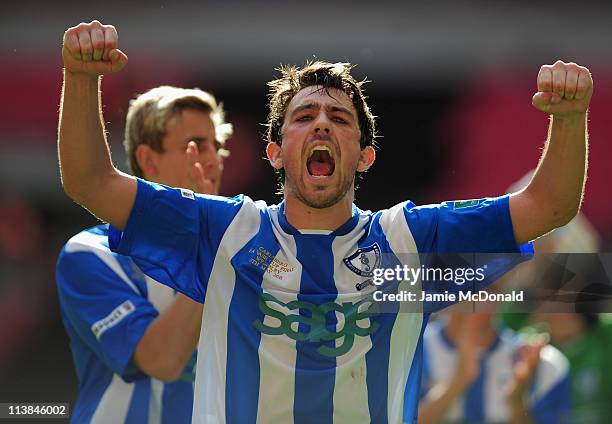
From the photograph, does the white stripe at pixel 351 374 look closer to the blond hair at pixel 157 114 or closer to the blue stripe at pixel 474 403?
the blond hair at pixel 157 114

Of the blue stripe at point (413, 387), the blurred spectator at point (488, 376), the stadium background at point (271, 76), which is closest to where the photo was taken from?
the blue stripe at point (413, 387)

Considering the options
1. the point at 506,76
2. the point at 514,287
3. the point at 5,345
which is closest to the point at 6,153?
the point at 5,345

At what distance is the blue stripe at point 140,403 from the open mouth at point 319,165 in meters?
1.12

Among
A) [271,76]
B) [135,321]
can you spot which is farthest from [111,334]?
[271,76]

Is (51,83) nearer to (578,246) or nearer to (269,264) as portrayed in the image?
(578,246)

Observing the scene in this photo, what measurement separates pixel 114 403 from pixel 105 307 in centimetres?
34

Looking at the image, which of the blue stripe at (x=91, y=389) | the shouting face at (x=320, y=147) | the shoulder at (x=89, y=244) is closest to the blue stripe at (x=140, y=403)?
the blue stripe at (x=91, y=389)

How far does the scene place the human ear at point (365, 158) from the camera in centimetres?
305

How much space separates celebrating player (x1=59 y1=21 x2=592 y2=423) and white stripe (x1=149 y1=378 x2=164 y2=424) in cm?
83

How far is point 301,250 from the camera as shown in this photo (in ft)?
9.41

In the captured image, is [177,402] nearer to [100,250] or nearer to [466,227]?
[100,250]

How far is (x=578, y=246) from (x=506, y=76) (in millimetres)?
Result: 4228

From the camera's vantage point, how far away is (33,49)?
29.9 ft

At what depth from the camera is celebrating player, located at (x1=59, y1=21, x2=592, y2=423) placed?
8.76ft
